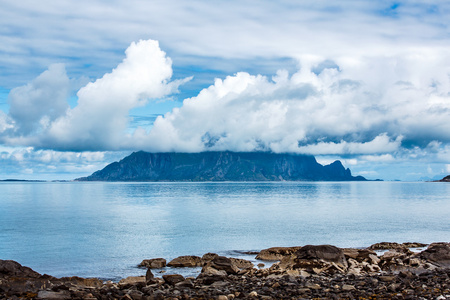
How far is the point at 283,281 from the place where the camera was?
2720 cm

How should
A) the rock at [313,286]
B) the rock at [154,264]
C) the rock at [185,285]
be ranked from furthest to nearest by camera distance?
1. the rock at [154,264]
2. the rock at [185,285]
3. the rock at [313,286]

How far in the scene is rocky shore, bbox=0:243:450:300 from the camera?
22.7 m

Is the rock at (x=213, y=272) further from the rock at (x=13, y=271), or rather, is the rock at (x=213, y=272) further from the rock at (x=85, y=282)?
the rock at (x=13, y=271)

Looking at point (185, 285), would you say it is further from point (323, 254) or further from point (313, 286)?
point (323, 254)

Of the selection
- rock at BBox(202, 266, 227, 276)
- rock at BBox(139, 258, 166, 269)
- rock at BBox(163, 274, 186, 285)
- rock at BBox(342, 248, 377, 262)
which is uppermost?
rock at BBox(163, 274, 186, 285)

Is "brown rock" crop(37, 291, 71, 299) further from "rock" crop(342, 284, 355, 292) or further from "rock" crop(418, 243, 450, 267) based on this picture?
"rock" crop(418, 243, 450, 267)

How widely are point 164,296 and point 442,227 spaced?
217ft

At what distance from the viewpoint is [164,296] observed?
22.9 metres

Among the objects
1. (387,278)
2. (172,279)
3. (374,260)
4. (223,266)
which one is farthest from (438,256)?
(172,279)

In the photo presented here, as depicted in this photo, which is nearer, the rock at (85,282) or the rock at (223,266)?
the rock at (85,282)

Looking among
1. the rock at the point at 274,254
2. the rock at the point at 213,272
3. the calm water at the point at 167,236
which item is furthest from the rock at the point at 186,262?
the rock at the point at 274,254

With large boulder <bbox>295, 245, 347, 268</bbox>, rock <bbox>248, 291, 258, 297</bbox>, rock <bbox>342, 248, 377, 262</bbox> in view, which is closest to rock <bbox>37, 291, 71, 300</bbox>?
rock <bbox>248, 291, 258, 297</bbox>

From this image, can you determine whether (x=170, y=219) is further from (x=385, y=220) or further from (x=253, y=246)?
(x=385, y=220)

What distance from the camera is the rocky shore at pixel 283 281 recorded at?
74.6 ft
